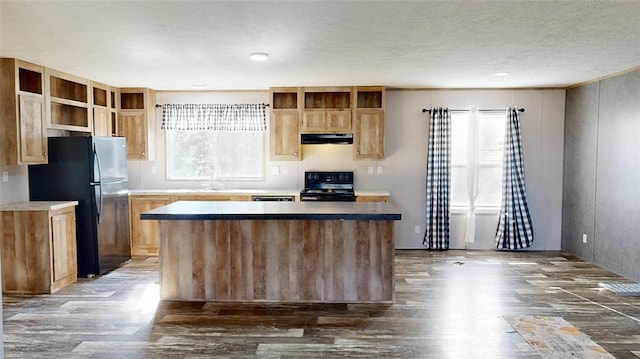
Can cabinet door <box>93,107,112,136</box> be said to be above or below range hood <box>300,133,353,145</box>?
above

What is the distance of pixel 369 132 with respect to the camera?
6281mm

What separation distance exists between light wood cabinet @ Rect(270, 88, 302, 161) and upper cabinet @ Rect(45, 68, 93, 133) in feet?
7.62

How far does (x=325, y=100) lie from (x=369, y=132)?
0.79 meters

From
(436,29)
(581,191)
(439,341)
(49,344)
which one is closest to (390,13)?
(436,29)

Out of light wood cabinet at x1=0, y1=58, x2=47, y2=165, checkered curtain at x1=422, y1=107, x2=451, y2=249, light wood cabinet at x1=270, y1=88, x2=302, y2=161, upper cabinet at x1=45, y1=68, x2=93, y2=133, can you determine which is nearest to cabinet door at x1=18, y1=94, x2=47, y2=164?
light wood cabinet at x1=0, y1=58, x2=47, y2=165

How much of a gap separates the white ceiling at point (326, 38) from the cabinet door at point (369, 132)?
747mm

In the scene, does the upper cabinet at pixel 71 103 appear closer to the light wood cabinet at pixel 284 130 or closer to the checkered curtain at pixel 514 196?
the light wood cabinet at pixel 284 130

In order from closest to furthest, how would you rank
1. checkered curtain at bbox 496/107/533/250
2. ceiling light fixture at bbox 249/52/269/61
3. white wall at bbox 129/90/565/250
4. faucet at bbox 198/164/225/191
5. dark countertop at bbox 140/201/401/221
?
dark countertop at bbox 140/201/401/221
ceiling light fixture at bbox 249/52/269/61
checkered curtain at bbox 496/107/533/250
white wall at bbox 129/90/565/250
faucet at bbox 198/164/225/191

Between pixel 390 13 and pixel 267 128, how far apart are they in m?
3.85

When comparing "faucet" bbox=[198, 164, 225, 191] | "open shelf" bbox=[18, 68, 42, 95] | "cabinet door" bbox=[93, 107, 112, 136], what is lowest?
"faucet" bbox=[198, 164, 225, 191]

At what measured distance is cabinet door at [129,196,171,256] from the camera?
6141 millimetres

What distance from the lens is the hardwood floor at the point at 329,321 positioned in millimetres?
3221

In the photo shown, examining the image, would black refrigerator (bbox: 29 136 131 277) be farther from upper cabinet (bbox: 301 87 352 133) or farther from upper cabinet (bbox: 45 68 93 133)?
upper cabinet (bbox: 301 87 352 133)

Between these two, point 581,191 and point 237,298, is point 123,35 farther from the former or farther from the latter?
point 581,191
